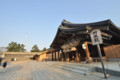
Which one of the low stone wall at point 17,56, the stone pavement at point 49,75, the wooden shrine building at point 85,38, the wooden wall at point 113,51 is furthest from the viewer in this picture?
the low stone wall at point 17,56

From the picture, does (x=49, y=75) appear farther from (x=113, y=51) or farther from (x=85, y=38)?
(x=113, y=51)

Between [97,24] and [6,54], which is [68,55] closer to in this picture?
[97,24]

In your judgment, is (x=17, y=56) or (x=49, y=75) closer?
(x=49, y=75)

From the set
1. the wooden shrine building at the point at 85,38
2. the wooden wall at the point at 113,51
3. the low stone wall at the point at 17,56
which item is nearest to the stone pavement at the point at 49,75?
the wooden shrine building at the point at 85,38

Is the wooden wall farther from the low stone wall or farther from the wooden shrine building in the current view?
the low stone wall

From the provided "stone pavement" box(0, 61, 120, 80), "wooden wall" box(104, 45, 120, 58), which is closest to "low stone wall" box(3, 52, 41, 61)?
"stone pavement" box(0, 61, 120, 80)

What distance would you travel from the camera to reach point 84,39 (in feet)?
25.8

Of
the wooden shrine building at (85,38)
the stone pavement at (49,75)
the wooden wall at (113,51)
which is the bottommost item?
the stone pavement at (49,75)

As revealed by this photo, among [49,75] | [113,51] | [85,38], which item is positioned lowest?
[49,75]

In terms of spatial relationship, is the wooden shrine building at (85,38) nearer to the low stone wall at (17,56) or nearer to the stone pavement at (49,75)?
the stone pavement at (49,75)

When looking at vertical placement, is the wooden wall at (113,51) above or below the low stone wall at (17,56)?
above

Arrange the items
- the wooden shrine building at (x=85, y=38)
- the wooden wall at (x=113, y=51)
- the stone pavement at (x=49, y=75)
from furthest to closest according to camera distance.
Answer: the wooden shrine building at (x=85, y=38), the wooden wall at (x=113, y=51), the stone pavement at (x=49, y=75)

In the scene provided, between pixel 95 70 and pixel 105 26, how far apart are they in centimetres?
437

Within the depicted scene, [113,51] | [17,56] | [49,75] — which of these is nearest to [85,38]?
[113,51]
